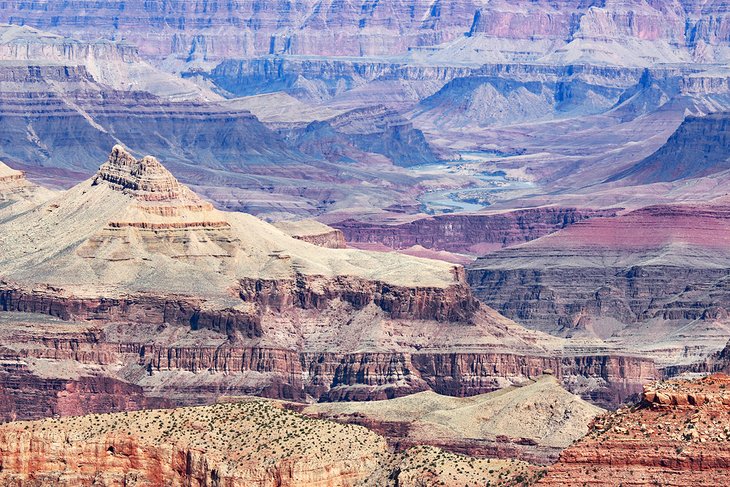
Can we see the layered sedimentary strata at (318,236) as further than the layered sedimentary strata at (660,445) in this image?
Yes

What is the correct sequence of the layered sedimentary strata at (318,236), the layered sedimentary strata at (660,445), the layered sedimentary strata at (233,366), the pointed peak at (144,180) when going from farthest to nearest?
the layered sedimentary strata at (318,236), the pointed peak at (144,180), the layered sedimentary strata at (233,366), the layered sedimentary strata at (660,445)

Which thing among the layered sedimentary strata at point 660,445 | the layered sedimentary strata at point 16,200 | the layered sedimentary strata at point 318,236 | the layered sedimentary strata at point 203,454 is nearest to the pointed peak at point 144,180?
the layered sedimentary strata at point 16,200

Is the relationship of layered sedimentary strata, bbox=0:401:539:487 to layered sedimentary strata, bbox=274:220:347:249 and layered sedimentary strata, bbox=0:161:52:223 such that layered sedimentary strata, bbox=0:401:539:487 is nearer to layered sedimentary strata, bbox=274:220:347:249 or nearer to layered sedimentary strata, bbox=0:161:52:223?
layered sedimentary strata, bbox=0:161:52:223

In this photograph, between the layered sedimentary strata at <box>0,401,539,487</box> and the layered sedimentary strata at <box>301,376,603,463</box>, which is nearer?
the layered sedimentary strata at <box>0,401,539,487</box>

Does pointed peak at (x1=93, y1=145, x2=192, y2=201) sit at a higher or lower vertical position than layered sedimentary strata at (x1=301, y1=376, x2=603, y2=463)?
higher

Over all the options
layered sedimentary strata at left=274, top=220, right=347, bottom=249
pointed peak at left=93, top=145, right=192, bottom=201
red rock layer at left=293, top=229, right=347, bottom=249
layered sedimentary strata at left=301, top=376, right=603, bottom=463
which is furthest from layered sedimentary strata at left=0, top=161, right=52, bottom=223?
layered sedimentary strata at left=301, top=376, right=603, bottom=463

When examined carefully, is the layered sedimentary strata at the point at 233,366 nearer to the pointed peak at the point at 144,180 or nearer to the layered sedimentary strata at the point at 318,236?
the pointed peak at the point at 144,180
